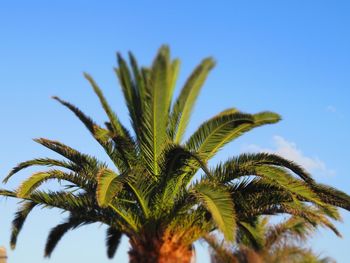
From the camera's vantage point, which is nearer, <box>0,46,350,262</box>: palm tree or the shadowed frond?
<box>0,46,350,262</box>: palm tree

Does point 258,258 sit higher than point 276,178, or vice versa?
point 276,178

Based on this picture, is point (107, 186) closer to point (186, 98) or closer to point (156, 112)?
point (156, 112)

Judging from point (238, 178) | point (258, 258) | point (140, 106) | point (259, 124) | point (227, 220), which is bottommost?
point (258, 258)

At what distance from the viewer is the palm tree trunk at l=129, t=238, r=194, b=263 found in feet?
51.6

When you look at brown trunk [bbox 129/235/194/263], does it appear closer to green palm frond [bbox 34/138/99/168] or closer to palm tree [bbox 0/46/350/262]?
palm tree [bbox 0/46/350/262]

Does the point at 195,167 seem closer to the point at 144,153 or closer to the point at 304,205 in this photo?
the point at 144,153

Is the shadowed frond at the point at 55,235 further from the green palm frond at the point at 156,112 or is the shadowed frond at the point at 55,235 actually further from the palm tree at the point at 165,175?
the green palm frond at the point at 156,112

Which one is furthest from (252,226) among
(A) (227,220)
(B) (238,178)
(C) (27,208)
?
(C) (27,208)

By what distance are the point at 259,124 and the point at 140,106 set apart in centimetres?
308

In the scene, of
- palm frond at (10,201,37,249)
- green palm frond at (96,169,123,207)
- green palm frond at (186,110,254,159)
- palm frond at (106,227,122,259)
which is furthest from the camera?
palm frond at (106,227,122,259)

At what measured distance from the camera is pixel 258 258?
1397 cm

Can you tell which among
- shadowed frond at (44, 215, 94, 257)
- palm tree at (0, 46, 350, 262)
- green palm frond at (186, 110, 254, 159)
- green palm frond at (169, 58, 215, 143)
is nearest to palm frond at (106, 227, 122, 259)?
shadowed frond at (44, 215, 94, 257)

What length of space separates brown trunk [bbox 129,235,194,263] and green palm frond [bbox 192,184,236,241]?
162cm

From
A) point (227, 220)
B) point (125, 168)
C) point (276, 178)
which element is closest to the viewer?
point (227, 220)
